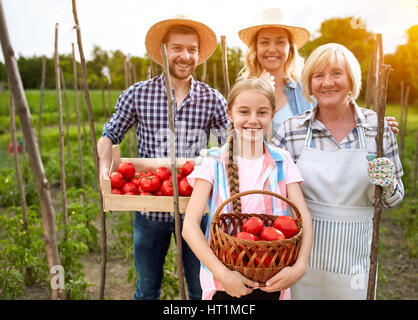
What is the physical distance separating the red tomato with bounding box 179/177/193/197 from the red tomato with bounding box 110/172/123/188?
282 mm

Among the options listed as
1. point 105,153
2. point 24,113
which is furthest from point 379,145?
point 105,153

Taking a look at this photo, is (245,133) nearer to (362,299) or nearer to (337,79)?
(337,79)

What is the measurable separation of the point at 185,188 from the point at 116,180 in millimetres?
322

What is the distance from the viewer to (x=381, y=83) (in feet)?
4.10

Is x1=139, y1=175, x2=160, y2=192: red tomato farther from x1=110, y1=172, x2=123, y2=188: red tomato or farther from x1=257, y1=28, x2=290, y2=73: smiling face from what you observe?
x1=257, y1=28, x2=290, y2=73: smiling face

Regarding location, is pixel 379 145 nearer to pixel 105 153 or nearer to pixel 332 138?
pixel 332 138

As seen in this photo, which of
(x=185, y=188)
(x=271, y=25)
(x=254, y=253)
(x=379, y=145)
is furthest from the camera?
(x=271, y=25)

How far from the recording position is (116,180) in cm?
170

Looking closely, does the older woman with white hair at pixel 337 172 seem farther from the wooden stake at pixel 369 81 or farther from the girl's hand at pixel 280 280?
the wooden stake at pixel 369 81

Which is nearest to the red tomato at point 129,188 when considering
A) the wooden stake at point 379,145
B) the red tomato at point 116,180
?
the red tomato at point 116,180

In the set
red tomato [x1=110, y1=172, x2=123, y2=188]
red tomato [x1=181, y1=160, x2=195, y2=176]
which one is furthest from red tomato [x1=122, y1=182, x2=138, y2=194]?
red tomato [x1=181, y1=160, x2=195, y2=176]

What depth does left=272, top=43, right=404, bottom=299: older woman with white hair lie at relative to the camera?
155cm

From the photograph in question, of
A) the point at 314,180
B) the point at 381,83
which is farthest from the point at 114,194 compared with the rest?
the point at 381,83
